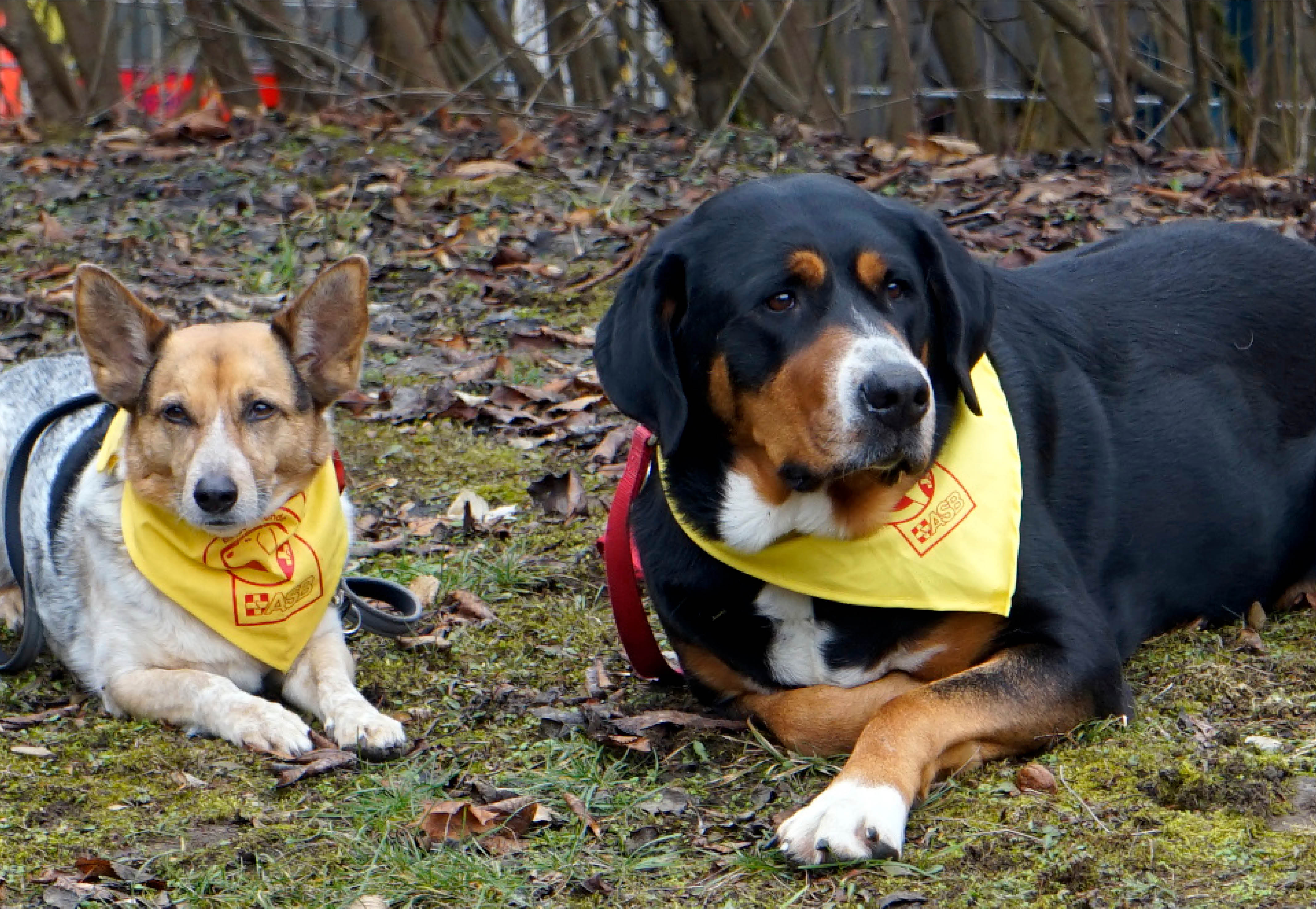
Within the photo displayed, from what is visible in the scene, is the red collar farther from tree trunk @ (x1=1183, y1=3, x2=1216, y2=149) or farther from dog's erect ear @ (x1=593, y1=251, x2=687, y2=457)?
tree trunk @ (x1=1183, y1=3, x2=1216, y2=149)

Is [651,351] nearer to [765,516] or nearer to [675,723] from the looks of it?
[765,516]

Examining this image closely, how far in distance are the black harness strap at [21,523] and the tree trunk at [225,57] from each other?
8.65 meters

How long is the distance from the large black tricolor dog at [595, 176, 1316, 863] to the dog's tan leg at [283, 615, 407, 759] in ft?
2.64

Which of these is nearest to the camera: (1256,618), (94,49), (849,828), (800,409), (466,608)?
(849,828)

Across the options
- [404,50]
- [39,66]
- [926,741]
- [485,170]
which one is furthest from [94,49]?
[926,741]

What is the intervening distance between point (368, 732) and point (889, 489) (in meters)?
1.49

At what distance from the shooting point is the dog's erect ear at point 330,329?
4.50 meters

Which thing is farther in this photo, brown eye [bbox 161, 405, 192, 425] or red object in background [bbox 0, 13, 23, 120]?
red object in background [bbox 0, 13, 23, 120]

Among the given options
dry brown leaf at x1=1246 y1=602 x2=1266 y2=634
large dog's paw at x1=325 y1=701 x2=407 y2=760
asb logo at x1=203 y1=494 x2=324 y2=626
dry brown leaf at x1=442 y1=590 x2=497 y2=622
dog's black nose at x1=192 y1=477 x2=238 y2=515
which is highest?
dog's black nose at x1=192 y1=477 x2=238 y2=515

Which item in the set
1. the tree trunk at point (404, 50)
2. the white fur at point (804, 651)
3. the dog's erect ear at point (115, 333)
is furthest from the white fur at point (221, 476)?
the tree trunk at point (404, 50)

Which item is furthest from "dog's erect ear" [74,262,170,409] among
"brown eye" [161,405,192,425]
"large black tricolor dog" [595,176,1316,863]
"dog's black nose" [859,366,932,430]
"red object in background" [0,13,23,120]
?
"red object in background" [0,13,23,120]

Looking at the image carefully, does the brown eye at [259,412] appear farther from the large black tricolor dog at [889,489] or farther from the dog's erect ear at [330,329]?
the large black tricolor dog at [889,489]

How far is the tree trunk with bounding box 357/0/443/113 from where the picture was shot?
1236 cm

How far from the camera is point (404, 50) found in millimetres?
12508
